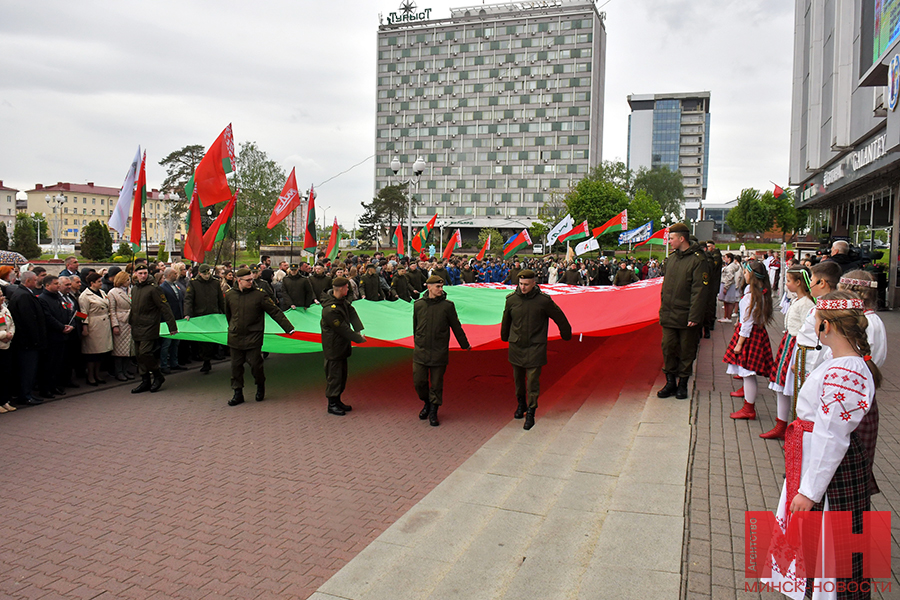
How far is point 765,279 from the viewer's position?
23.5 ft

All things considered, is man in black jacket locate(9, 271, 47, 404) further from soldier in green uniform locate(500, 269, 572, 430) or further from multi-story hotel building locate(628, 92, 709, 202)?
multi-story hotel building locate(628, 92, 709, 202)

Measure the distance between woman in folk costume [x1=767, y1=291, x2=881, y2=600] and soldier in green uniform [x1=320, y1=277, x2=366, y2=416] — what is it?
6.23 m

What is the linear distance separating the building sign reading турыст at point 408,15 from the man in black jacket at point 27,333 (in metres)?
110

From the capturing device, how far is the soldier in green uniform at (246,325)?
8883mm

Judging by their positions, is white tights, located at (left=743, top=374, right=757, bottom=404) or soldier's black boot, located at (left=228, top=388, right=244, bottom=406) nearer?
white tights, located at (left=743, top=374, right=757, bottom=404)

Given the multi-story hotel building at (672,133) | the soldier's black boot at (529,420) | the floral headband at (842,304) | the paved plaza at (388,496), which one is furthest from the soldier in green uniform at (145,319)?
the multi-story hotel building at (672,133)

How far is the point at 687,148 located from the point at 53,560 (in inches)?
7174

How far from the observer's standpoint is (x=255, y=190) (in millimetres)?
51406

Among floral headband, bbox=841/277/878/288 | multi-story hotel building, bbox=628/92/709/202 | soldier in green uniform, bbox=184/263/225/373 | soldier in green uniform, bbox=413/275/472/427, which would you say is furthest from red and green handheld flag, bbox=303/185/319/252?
multi-story hotel building, bbox=628/92/709/202

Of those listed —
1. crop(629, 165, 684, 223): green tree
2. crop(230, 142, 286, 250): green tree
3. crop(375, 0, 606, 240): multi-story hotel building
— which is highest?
crop(375, 0, 606, 240): multi-story hotel building

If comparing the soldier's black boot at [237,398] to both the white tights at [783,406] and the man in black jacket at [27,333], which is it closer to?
the man in black jacket at [27,333]

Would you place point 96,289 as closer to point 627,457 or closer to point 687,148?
point 627,457

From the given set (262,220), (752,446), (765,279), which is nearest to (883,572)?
(752,446)

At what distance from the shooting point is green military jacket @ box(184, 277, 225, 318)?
10883mm
